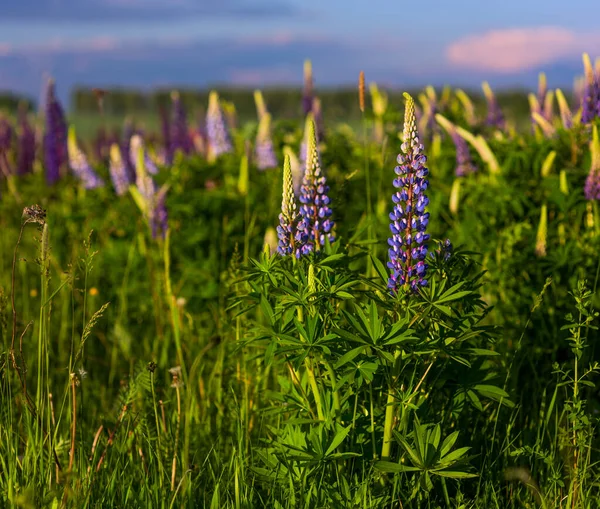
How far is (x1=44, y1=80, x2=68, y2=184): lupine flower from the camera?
712cm

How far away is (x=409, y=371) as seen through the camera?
A: 277 centimetres

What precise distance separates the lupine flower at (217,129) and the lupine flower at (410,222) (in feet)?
13.0

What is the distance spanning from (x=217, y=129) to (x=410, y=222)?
4.13 m

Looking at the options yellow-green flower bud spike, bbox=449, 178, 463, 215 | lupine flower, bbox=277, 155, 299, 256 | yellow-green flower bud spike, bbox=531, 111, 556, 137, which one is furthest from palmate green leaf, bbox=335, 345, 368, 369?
yellow-green flower bud spike, bbox=531, 111, 556, 137

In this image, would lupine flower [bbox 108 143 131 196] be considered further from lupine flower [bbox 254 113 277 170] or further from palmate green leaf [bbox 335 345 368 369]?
palmate green leaf [bbox 335 345 368 369]

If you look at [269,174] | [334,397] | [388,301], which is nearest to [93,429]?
[334,397]

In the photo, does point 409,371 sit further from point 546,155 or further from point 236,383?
point 546,155

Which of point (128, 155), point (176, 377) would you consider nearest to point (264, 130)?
point (128, 155)

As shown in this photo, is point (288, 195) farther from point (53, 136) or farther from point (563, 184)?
point (53, 136)

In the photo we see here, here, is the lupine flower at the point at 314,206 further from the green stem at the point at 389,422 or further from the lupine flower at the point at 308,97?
the lupine flower at the point at 308,97

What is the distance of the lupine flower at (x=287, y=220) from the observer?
2.71m

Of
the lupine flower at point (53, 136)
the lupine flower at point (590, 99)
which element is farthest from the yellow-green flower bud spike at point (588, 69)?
the lupine flower at point (53, 136)

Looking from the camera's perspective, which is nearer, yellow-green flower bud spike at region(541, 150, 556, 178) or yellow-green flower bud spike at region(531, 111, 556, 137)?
yellow-green flower bud spike at region(541, 150, 556, 178)

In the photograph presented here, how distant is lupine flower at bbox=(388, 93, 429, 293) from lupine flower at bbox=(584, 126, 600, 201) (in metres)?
2.00
